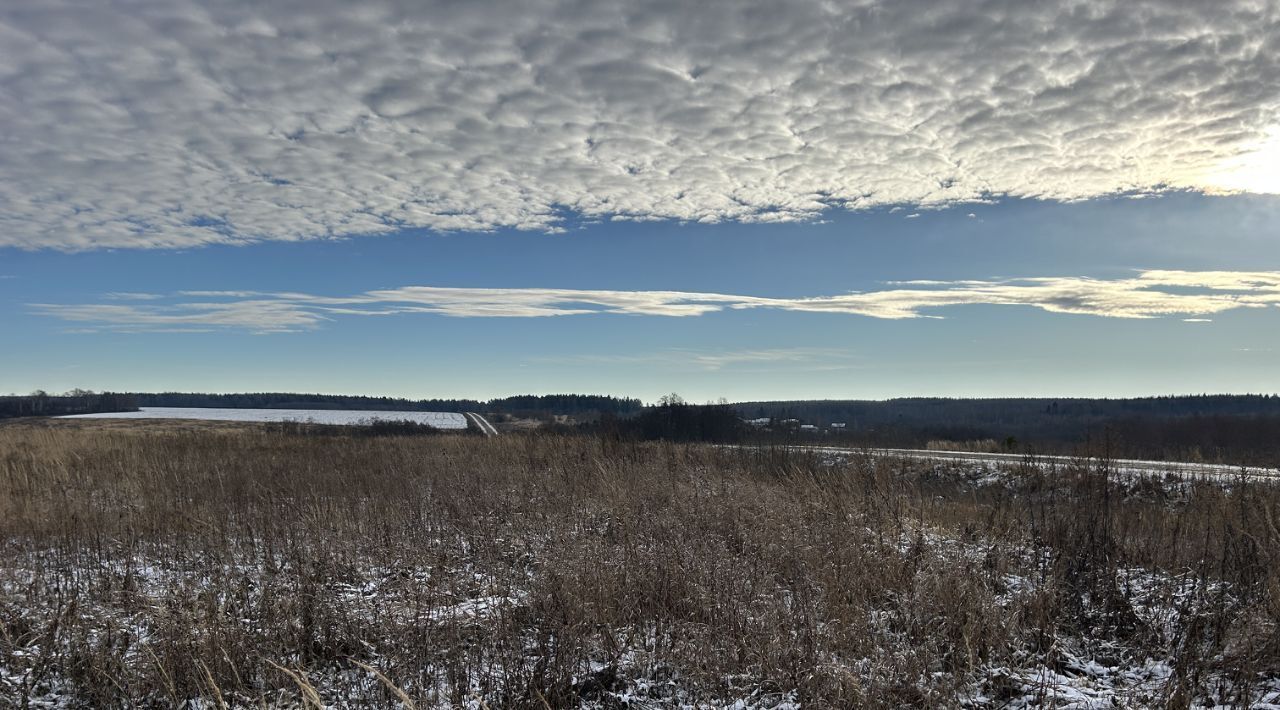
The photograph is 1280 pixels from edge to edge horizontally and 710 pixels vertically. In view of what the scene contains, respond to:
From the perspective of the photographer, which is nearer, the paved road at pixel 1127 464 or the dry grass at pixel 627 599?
the dry grass at pixel 627 599

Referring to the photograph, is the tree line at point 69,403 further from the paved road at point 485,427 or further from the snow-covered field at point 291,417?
the paved road at point 485,427

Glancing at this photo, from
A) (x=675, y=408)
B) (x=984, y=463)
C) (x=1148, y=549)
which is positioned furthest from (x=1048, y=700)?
(x=675, y=408)

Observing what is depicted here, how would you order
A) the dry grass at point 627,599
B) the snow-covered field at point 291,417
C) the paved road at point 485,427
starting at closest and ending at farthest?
1. the dry grass at point 627,599
2. the paved road at point 485,427
3. the snow-covered field at point 291,417

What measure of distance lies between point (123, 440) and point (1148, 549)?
933 inches

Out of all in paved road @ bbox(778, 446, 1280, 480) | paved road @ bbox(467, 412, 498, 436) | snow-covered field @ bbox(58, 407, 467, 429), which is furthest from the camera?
snow-covered field @ bbox(58, 407, 467, 429)

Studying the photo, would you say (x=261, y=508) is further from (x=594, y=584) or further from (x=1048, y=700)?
(x=1048, y=700)

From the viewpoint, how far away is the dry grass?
5.20 meters

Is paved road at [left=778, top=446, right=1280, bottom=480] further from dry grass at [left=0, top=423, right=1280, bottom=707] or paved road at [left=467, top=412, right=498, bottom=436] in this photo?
paved road at [left=467, top=412, right=498, bottom=436]

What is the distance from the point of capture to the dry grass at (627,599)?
5.20 meters

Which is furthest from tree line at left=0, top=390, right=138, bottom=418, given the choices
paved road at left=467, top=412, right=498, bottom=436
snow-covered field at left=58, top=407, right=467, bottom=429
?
paved road at left=467, top=412, right=498, bottom=436

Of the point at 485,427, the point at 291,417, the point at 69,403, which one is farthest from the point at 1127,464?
the point at 69,403

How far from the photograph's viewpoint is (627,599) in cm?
638

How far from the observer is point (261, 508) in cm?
1080

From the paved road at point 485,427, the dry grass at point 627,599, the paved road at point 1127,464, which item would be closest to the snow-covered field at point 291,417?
the paved road at point 485,427
